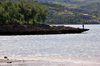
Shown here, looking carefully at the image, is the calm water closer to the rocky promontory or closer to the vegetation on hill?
the rocky promontory

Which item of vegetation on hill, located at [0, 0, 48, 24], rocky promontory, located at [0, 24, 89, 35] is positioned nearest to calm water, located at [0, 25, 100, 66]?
rocky promontory, located at [0, 24, 89, 35]

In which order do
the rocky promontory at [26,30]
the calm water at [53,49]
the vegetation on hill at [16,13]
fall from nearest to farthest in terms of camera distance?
the calm water at [53,49]
the rocky promontory at [26,30]
the vegetation on hill at [16,13]

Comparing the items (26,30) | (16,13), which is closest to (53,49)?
(26,30)

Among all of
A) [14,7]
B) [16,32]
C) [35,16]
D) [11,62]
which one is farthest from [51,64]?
[35,16]

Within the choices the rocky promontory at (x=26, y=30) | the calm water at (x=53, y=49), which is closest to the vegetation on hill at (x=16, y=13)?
the rocky promontory at (x=26, y=30)

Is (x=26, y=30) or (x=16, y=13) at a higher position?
(x=16, y=13)

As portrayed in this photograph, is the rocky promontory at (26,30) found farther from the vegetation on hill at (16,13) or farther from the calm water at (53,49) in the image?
the calm water at (53,49)

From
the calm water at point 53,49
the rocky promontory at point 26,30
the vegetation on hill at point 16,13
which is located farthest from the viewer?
the vegetation on hill at point 16,13

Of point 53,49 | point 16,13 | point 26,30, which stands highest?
point 53,49

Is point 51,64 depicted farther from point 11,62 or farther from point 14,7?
point 14,7

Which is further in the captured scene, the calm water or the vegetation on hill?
the vegetation on hill

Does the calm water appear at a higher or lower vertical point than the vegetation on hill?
higher

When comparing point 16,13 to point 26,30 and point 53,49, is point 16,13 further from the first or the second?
point 53,49

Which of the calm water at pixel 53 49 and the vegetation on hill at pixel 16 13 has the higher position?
the calm water at pixel 53 49
